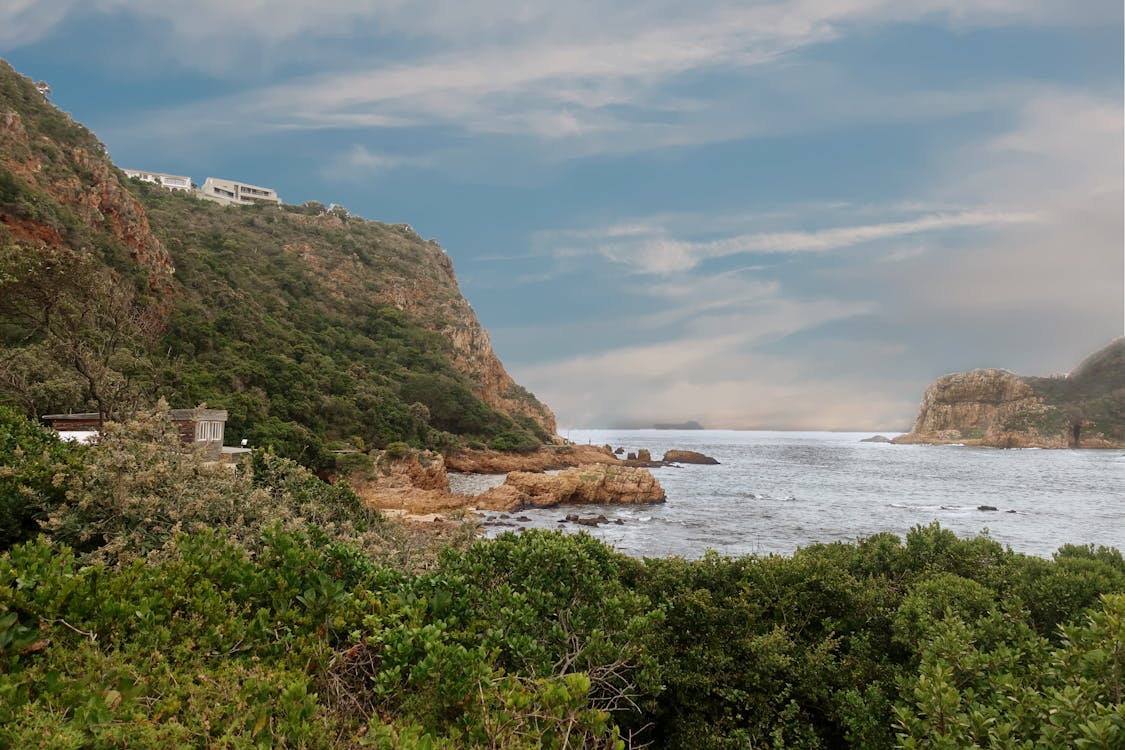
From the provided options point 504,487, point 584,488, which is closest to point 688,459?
point 584,488

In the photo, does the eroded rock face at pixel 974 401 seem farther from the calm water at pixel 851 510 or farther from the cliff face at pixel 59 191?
the cliff face at pixel 59 191

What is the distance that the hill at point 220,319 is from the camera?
2428 cm

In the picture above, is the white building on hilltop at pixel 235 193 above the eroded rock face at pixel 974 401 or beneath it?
above

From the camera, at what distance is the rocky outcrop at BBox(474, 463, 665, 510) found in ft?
144

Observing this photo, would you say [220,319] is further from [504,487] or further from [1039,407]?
[1039,407]

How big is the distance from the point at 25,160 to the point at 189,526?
4905cm

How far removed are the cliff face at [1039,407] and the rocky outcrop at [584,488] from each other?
401 feet

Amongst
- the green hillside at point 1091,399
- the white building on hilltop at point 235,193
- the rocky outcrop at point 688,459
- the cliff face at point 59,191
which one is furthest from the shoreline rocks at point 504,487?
the green hillside at point 1091,399

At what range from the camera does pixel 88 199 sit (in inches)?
1730

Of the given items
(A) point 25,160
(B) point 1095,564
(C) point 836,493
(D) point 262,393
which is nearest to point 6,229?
(A) point 25,160

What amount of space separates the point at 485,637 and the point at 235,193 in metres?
132

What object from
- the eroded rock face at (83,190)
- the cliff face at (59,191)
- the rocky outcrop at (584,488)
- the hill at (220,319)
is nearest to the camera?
the hill at (220,319)

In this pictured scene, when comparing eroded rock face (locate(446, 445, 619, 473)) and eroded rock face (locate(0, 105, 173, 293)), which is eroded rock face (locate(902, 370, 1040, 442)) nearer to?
eroded rock face (locate(446, 445, 619, 473))

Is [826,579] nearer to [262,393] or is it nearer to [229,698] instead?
[229,698]
